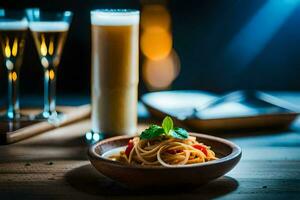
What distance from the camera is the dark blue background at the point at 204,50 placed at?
263 cm

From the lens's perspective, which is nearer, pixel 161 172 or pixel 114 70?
pixel 161 172

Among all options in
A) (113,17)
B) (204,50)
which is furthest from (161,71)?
(113,17)

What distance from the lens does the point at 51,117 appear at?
2.02m

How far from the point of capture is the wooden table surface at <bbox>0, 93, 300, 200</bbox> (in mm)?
1277

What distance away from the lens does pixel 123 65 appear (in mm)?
1770

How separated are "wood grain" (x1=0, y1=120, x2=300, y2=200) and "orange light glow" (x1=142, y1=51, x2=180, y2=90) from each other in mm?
872

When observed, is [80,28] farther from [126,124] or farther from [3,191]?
[3,191]

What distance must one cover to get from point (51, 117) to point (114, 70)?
360mm

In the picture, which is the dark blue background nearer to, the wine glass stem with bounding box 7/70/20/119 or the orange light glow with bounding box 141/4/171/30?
the orange light glow with bounding box 141/4/171/30

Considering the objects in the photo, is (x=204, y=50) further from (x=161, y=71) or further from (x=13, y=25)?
(x=13, y=25)

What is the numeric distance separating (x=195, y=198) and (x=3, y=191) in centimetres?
38

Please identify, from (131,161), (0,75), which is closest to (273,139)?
(131,161)

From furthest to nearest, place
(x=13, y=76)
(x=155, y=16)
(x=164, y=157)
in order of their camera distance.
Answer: (x=155, y=16)
(x=13, y=76)
(x=164, y=157)

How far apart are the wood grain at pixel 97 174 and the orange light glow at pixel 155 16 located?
2.91ft
